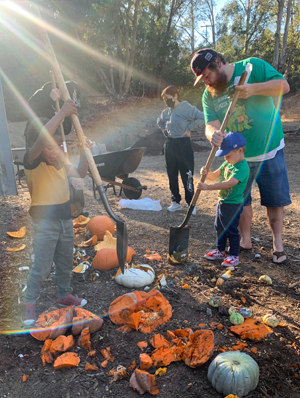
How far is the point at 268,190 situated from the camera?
3.67 m

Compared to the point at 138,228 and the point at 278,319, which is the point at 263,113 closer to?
the point at 278,319

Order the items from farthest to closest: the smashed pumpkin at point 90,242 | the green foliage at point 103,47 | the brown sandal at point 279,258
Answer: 1. the green foliage at point 103,47
2. the smashed pumpkin at point 90,242
3. the brown sandal at point 279,258

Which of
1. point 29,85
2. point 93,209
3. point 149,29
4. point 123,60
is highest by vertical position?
point 149,29

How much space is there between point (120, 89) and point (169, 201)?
18019mm

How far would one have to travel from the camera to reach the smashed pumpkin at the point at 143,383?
2047mm

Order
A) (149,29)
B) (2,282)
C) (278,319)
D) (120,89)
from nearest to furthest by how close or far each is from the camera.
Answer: (278,319) → (2,282) → (120,89) → (149,29)

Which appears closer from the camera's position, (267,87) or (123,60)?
(267,87)

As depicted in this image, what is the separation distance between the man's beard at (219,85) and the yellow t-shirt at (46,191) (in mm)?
1919

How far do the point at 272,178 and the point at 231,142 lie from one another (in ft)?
2.25

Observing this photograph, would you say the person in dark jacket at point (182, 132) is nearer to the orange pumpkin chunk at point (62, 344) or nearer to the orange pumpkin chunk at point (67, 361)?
the orange pumpkin chunk at point (62, 344)

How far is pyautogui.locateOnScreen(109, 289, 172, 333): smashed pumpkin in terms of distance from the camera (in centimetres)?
269

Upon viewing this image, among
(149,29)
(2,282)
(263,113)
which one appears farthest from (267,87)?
(149,29)

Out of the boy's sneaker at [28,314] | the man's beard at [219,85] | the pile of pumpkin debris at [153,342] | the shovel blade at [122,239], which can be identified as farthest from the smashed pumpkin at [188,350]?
the man's beard at [219,85]

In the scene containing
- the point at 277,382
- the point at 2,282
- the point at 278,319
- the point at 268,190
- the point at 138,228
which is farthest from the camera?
the point at 138,228
